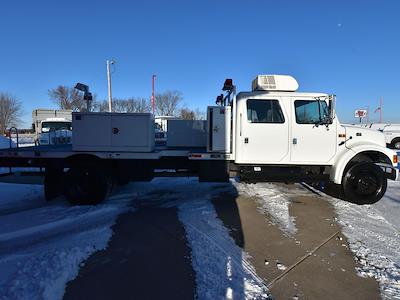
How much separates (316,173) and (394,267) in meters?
3.55

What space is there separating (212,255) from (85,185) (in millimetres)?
4012

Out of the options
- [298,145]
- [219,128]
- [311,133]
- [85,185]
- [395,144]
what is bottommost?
[85,185]

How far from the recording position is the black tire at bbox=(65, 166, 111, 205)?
7578 millimetres

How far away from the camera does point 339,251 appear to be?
499 centimetres

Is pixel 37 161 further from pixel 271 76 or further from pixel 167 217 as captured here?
pixel 271 76

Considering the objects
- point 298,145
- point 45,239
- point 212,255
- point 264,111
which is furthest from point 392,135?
point 45,239

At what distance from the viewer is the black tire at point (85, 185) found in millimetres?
7578

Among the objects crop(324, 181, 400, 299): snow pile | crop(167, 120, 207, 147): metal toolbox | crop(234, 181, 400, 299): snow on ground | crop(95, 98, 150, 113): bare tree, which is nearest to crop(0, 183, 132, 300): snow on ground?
crop(167, 120, 207, 147): metal toolbox

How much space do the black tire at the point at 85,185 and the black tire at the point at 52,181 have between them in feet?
1.03

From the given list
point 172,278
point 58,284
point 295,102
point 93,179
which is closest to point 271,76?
point 295,102

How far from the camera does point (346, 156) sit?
7.55m

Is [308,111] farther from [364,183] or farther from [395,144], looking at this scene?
[395,144]

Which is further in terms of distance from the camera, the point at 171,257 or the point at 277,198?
the point at 277,198

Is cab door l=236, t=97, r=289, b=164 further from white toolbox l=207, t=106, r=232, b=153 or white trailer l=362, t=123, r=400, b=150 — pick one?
white trailer l=362, t=123, r=400, b=150
